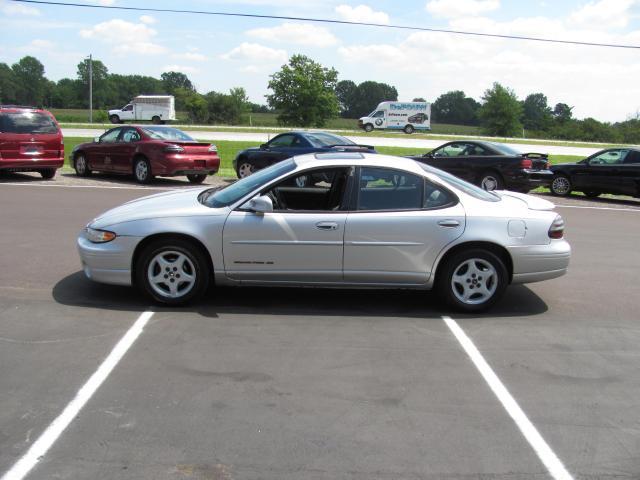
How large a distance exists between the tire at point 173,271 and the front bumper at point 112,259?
11 centimetres

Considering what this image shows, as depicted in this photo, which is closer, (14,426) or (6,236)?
(14,426)

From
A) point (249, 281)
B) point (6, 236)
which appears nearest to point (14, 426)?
point (249, 281)

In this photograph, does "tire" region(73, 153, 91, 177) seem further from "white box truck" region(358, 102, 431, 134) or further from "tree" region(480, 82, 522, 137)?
"tree" region(480, 82, 522, 137)

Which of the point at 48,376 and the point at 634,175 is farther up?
Result: the point at 634,175

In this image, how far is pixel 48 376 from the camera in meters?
4.74

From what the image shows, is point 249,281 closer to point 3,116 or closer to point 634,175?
point 3,116

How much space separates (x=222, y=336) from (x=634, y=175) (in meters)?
14.8

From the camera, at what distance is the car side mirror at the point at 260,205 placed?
6.21 metres

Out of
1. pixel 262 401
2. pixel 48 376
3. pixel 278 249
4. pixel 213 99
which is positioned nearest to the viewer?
pixel 262 401

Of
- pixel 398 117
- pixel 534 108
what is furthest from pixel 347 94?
pixel 398 117

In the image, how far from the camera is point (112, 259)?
6.35m

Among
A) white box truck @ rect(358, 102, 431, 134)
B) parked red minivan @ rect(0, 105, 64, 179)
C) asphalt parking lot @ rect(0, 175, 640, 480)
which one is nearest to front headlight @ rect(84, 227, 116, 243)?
asphalt parking lot @ rect(0, 175, 640, 480)

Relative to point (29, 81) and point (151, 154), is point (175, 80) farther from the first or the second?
point (151, 154)

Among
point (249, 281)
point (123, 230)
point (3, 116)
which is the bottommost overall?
point (249, 281)
